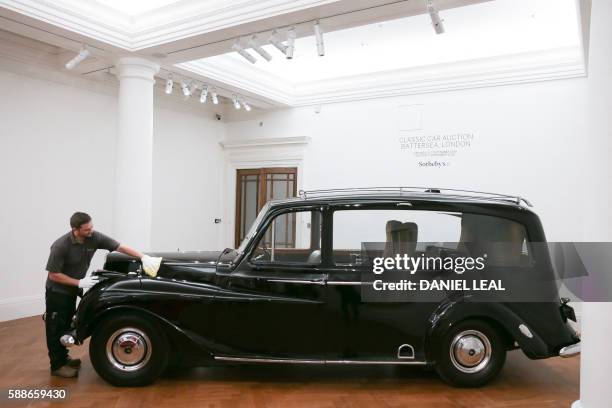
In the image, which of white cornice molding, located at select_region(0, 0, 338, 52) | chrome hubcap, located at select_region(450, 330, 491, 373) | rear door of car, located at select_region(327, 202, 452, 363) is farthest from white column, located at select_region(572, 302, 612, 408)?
white cornice molding, located at select_region(0, 0, 338, 52)

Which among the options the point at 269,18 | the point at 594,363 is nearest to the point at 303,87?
the point at 269,18

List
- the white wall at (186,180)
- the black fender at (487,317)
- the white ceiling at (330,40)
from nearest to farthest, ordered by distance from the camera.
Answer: the black fender at (487,317)
the white ceiling at (330,40)
the white wall at (186,180)

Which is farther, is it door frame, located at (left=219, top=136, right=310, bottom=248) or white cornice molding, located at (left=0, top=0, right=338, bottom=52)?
door frame, located at (left=219, top=136, right=310, bottom=248)

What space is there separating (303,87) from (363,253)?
5.53 metres

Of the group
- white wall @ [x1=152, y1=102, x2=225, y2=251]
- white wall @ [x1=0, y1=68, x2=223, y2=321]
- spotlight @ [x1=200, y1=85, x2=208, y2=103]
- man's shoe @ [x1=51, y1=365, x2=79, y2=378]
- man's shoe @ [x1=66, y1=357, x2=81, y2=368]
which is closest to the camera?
man's shoe @ [x1=51, y1=365, x2=79, y2=378]

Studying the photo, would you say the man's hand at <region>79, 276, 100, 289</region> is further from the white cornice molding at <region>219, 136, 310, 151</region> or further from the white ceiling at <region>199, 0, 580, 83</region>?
the white cornice molding at <region>219, 136, 310, 151</region>

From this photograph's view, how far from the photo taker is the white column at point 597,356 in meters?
3.02

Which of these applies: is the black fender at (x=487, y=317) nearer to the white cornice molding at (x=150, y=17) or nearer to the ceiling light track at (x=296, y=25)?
the ceiling light track at (x=296, y=25)

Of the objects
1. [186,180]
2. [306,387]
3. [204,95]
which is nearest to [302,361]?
[306,387]

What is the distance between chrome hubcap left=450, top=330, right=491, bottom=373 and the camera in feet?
13.8

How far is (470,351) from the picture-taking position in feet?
13.8

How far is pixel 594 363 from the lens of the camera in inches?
122

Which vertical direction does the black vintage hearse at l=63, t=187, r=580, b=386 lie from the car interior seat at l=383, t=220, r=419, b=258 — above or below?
below

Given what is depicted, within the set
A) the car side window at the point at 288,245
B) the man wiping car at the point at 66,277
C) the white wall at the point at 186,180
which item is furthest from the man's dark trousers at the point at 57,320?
the white wall at the point at 186,180
